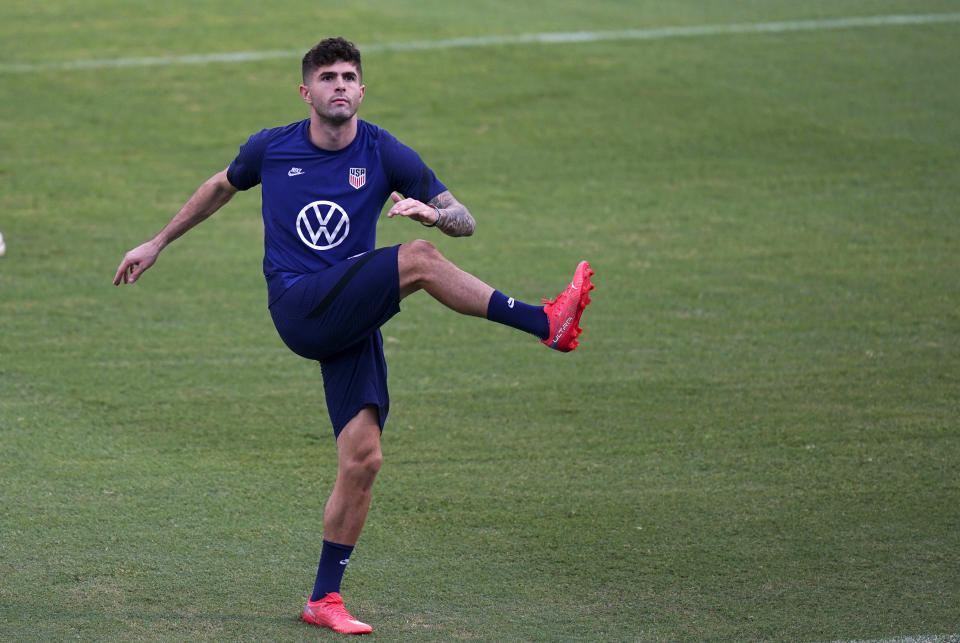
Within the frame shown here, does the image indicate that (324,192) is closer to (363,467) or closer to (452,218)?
(452,218)

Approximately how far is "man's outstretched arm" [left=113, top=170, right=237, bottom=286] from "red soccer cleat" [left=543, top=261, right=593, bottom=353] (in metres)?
1.54

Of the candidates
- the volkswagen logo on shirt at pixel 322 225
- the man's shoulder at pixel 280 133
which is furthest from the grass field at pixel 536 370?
the man's shoulder at pixel 280 133

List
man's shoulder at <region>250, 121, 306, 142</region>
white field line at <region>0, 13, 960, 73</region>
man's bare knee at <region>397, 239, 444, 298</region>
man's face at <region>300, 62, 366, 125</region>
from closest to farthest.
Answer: man's bare knee at <region>397, 239, 444, 298</region> → man's face at <region>300, 62, 366, 125</region> → man's shoulder at <region>250, 121, 306, 142</region> → white field line at <region>0, 13, 960, 73</region>

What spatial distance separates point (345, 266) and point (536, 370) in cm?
385

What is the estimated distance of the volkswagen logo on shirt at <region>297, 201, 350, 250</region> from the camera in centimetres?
534

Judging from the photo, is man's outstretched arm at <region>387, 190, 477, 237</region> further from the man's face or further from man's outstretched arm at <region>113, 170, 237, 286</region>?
man's outstretched arm at <region>113, 170, 237, 286</region>

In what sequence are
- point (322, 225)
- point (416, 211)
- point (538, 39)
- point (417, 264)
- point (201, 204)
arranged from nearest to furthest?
point (416, 211)
point (417, 264)
point (322, 225)
point (201, 204)
point (538, 39)

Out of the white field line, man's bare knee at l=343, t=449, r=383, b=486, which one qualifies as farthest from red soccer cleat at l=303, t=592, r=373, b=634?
the white field line

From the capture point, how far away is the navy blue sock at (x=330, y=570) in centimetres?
551

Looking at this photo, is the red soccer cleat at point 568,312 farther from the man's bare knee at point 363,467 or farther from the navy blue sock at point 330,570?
the navy blue sock at point 330,570

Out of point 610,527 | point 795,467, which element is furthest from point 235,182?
point 795,467

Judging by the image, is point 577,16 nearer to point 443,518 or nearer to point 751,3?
point 751,3

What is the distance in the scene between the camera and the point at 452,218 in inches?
205

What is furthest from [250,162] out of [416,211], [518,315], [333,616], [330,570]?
[333,616]
